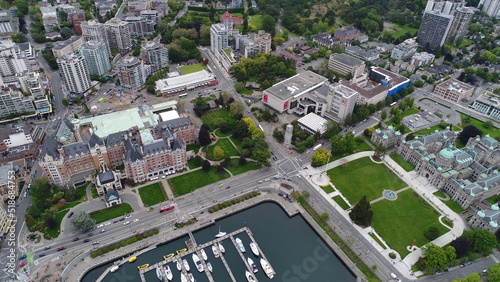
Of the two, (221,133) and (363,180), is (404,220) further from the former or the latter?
(221,133)

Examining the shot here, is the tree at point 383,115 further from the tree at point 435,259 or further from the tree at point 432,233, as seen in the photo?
the tree at point 435,259

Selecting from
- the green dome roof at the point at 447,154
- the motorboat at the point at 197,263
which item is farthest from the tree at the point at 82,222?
the green dome roof at the point at 447,154

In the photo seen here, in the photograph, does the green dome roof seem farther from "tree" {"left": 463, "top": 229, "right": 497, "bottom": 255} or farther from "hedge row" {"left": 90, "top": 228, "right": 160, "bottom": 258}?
"hedge row" {"left": 90, "top": 228, "right": 160, "bottom": 258}

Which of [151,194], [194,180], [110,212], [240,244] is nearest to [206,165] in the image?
[194,180]

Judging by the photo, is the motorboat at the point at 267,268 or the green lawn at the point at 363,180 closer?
the motorboat at the point at 267,268

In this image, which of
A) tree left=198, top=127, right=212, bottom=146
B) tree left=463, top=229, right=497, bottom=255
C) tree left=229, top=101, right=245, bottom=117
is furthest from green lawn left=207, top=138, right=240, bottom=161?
tree left=463, top=229, right=497, bottom=255

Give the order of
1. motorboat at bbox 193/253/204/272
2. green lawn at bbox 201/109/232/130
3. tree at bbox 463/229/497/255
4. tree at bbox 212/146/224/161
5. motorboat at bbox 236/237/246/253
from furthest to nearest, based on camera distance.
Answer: green lawn at bbox 201/109/232/130, tree at bbox 212/146/224/161, motorboat at bbox 236/237/246/253, tree at bbox 463/229/497/255, motorboat at bbox 193/253/204/272

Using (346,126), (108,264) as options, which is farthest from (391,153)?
(108,264)
